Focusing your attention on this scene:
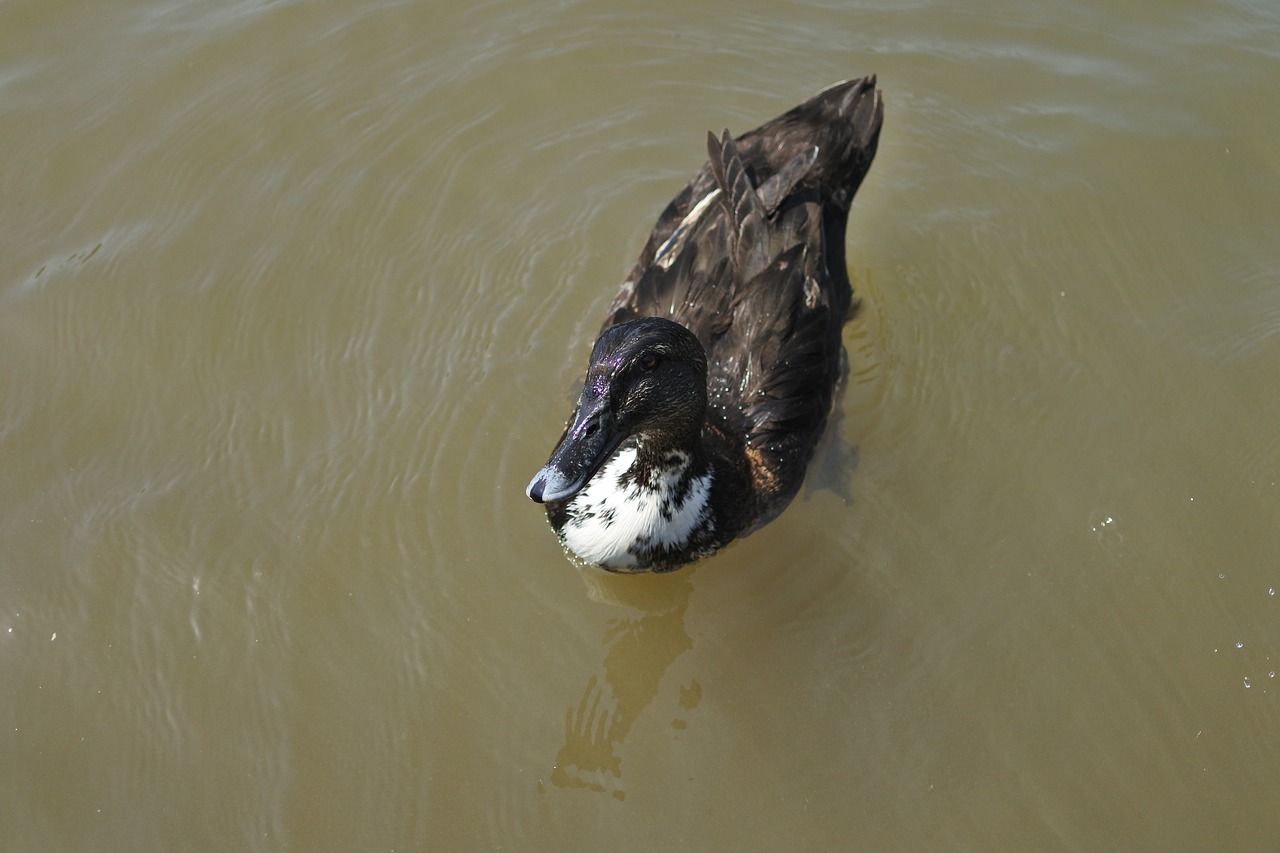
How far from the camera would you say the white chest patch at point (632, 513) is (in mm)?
4578

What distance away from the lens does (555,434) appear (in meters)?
5.32

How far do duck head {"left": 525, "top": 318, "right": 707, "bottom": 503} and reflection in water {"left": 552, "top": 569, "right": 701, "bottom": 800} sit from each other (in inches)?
32.4

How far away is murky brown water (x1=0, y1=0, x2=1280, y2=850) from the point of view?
169 inches

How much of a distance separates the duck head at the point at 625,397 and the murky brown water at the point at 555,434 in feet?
3.17

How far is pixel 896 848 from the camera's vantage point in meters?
4.14

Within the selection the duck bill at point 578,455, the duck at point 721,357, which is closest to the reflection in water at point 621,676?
the duck at point 721,357

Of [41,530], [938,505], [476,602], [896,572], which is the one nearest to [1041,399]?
[938,505]

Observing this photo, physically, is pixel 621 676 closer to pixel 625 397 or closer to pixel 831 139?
pixel 625 397

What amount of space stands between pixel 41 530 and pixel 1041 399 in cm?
468

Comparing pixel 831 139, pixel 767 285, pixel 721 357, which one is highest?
pixel 831 139

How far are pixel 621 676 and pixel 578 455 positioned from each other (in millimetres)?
1152

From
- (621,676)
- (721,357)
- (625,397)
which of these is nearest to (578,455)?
(625,397)

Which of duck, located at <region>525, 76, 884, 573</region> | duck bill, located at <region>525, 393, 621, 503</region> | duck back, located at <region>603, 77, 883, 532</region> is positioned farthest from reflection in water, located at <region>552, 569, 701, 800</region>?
duck bill, located at <region>525, 393, 621, 503</region>

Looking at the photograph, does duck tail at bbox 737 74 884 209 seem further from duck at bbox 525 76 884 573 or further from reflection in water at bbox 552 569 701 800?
reflection in water at bbox 552 569 701 800
